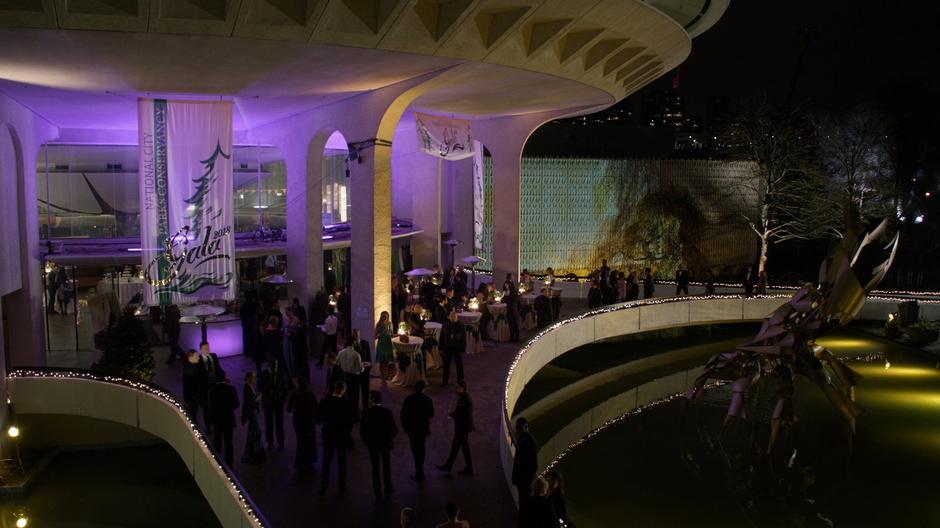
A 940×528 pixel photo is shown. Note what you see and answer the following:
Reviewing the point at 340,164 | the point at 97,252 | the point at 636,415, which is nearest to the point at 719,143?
the point at 340,164

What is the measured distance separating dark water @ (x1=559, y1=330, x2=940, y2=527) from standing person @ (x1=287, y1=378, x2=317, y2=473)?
3.50 m

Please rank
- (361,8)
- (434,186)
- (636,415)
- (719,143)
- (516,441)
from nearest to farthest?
(516,441) < (361,8) < (636,415) < (434,186) < (719,143)

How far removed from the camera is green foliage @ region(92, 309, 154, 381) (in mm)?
12305

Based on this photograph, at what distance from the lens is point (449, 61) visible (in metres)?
13.1

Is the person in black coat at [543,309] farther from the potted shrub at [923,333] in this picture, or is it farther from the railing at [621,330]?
the potted shrub at [923,333]

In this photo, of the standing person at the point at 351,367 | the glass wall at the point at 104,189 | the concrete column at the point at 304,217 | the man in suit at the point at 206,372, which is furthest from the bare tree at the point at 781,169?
the man in suit at the point at 206,372

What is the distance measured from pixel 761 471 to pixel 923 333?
527 inches

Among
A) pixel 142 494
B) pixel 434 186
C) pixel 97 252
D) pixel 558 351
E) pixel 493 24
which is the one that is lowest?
pixel 142 494

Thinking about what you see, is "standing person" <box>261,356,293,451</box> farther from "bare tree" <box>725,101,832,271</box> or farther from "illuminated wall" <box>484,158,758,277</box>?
"bare tree" <box>725,101,832,271</box>

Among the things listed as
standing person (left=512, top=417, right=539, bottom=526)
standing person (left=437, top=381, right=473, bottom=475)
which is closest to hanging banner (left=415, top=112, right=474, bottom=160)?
standing person (left=437, top=381, right=473, bottom=475)

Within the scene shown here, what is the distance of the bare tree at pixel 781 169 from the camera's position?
30234 millimetres

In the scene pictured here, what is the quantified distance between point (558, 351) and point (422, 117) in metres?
7.18

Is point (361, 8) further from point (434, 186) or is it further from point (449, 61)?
point (434, 186)

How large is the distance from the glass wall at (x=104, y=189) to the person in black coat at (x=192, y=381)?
43.7 ft
